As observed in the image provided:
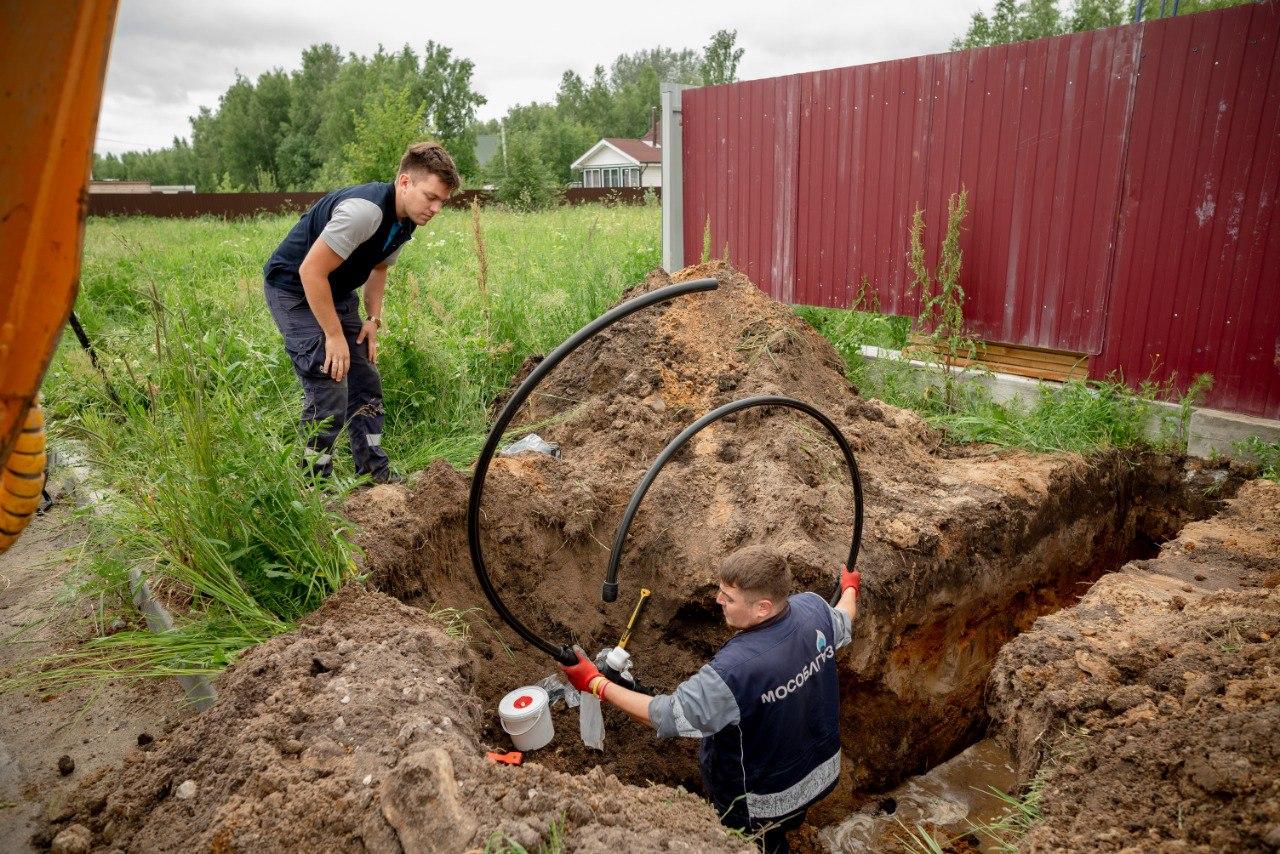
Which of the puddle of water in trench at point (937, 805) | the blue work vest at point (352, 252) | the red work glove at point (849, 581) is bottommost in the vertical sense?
the puddle of water in trench at point (937, 805)

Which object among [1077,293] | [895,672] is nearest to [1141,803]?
[895,672]

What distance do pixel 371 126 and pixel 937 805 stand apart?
1999 centimetres

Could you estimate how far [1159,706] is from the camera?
2.62m

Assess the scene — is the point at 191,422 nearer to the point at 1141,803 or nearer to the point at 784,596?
the point at 784,596

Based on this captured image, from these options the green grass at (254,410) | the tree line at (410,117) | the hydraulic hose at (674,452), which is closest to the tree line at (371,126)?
the tree line at (410,117)

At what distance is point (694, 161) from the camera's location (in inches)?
326

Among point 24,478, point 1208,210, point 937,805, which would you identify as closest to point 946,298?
point 1208,210

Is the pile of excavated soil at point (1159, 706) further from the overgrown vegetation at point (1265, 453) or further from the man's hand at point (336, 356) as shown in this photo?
the man's hand at point (336, 356)

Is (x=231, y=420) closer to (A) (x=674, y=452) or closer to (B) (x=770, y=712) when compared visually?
(A) (x=674, y=452)

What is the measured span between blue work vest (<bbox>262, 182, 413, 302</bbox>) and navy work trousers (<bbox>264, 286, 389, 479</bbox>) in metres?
0.10

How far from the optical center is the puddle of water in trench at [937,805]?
Answer: 12.9 feet

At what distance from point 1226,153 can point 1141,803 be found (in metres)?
4.45

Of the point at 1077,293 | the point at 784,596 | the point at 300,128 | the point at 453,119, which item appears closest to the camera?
the point at 784,596

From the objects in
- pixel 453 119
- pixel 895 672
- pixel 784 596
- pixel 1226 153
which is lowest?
pixel 895 672
